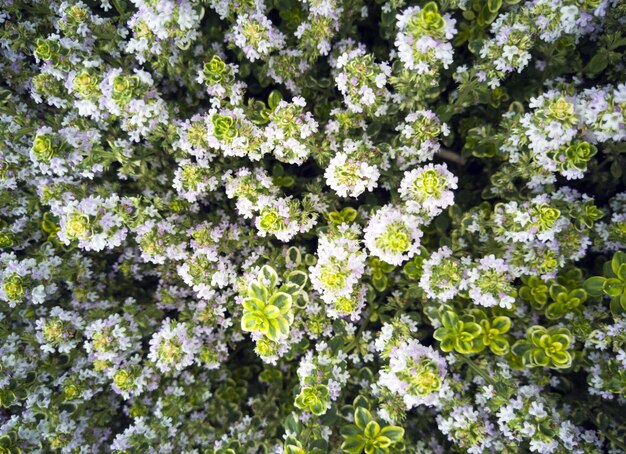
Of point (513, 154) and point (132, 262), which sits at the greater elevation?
point (513, 154)

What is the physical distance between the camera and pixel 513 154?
3047 mm

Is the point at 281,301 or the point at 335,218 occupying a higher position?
the point at 335,218

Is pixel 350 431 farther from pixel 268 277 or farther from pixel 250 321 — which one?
pixel 268 277

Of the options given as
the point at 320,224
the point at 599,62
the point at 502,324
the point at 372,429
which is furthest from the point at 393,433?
the point at 599,62

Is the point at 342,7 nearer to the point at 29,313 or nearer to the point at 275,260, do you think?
the point at 275,260

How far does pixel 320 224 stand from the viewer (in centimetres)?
363

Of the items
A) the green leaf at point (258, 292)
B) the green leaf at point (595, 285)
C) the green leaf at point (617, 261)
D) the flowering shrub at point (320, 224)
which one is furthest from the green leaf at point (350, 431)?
the green leaf at point (617, 261)

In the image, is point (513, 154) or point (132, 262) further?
point (132, 262)

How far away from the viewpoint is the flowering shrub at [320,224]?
9.17 ft

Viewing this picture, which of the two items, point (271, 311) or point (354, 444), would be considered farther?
point (354, 444)

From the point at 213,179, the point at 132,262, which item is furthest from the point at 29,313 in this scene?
the point at 213,179

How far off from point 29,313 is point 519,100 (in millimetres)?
4235

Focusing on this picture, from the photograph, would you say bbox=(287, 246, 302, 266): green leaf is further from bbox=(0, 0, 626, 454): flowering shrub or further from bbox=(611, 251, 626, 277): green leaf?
bbox=(611, 251, 626, 277): green leaf

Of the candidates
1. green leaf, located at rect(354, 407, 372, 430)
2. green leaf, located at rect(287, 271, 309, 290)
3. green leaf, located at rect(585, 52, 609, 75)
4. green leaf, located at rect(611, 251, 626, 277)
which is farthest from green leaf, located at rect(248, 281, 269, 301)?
green leaf, located at rect(585, 52, 609, 75)
